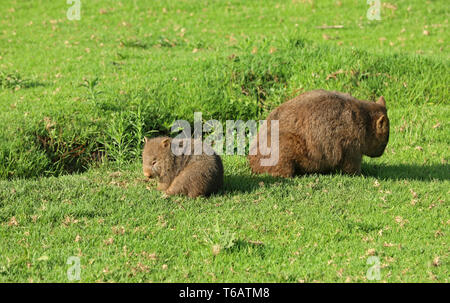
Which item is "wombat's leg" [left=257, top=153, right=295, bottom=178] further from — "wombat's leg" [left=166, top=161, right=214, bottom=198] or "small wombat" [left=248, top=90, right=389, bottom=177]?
"wombat's leg" [left=166, top=161, right=214, bottom=198]

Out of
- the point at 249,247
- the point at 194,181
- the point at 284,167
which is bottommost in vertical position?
the point at 249,247

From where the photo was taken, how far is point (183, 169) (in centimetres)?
719

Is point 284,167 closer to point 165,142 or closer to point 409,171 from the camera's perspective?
point 165,142

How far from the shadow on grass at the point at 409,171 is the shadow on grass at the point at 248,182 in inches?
53.3

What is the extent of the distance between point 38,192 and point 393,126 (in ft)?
18.7

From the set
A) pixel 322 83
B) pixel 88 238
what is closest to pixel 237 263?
pixel 88 238

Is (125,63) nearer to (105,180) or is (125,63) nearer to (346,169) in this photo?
(105,180)

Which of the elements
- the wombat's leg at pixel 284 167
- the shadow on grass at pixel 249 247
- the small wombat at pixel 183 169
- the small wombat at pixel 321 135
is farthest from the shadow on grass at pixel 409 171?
the shadow on grass at pixel 249 247

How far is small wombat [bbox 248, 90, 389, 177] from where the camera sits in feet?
25.4

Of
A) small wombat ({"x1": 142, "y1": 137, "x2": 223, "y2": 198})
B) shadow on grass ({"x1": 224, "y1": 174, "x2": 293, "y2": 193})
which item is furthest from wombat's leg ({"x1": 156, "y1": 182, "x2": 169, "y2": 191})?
shadow on grass ({"x1": 224, "y1": 174, "x2": 293, "y2": 193})

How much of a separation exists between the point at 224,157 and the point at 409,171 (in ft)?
8.55

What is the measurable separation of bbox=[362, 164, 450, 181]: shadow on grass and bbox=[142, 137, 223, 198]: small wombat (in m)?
2.37

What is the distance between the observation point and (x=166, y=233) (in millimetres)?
6266

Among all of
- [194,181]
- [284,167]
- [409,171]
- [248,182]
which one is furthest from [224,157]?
[409,171]
